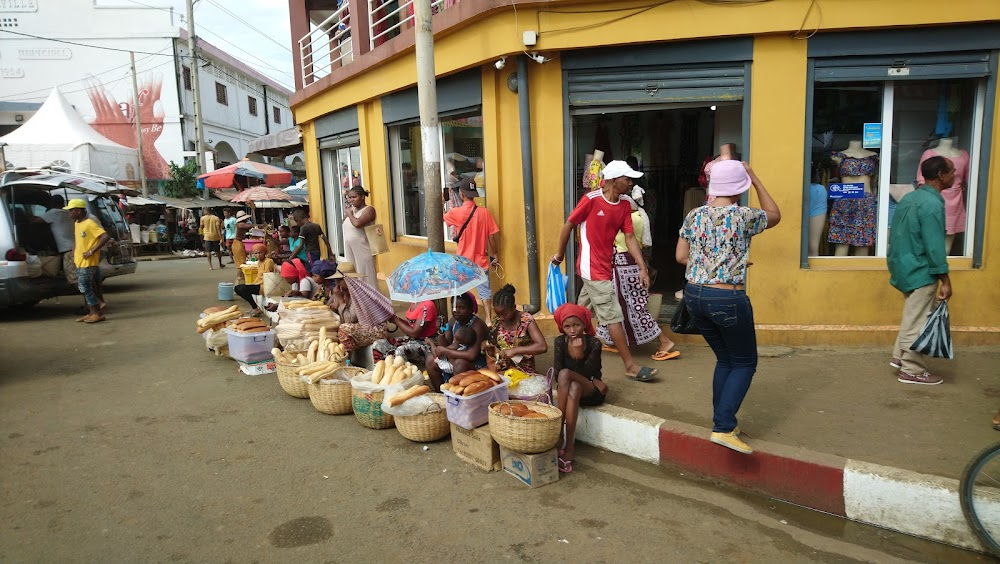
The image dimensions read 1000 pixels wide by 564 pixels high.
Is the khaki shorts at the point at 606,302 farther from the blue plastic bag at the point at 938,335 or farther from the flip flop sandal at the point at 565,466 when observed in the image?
the blue plastic bag at the point at 938,335

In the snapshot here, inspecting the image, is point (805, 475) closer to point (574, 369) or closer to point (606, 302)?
point (574, 369)

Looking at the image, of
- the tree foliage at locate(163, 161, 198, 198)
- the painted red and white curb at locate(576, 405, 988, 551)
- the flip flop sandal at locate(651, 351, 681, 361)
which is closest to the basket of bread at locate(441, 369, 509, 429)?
the painted red and white curb at locate(576, 405, 988, 551)

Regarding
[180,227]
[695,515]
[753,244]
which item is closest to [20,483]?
[695,515]

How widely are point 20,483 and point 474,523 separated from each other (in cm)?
312

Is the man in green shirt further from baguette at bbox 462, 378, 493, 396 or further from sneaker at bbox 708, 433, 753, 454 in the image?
baguette at bbox 462, 378, 493, 396

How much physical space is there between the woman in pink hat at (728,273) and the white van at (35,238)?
33.2 ft

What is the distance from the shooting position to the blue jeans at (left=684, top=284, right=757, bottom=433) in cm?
369

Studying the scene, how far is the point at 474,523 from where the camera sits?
11.8 ft

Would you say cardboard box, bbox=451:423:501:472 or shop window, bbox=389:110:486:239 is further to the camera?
shop window, bbox=389:110:486:239

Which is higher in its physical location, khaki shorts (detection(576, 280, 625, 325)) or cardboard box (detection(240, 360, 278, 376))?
→ khaki shorts (detection(576, 280, 625, 325))

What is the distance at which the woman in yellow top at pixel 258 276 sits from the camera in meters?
9.59

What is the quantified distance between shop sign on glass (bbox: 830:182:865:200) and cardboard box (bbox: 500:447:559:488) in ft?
14.6

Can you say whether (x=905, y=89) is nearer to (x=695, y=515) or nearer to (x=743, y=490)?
(x=743, y=490)

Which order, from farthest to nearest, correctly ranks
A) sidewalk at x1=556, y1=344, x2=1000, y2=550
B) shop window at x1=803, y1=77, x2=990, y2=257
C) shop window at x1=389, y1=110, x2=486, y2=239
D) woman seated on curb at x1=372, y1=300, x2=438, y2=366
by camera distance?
shop window at x1=389, y1=110, x2=486, y2=239
shop window at x1=803, y1=77, x2=990, y2=257
woman seated on curb at x1=372, y1=300, x2=438, y2=366
sidewalk at x1=556, y1=344, x2=1000, y2=550
